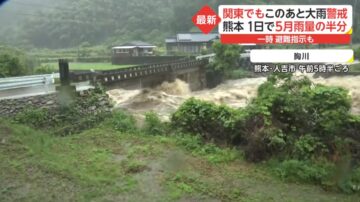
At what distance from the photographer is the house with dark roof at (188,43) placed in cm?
4614

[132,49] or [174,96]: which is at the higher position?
[132,49]

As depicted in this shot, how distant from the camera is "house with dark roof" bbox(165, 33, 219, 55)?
46.1 metres

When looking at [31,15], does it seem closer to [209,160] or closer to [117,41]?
[117,41]

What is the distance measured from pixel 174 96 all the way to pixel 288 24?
19.1 meters

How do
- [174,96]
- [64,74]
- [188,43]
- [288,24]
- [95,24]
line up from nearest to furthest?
[288,24]
[64,74]
[174,96]
[188,43]
[95,24]

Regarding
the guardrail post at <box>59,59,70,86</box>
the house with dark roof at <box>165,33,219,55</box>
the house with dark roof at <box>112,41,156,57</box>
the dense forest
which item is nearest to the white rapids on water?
the guardrail post at <box>59,59,70,86</box>

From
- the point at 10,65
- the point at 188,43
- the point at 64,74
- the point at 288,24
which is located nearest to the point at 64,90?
the point at 64,74

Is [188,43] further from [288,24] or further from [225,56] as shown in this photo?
[288,24]

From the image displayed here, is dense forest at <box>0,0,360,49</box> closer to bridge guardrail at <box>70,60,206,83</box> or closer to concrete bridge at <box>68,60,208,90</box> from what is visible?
concrete bridge at <box>68,60,208,90</box>

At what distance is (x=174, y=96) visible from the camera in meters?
25.2

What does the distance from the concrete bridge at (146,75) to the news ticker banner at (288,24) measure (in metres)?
9.14

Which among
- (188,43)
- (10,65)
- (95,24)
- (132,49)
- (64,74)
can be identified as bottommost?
(64,74)

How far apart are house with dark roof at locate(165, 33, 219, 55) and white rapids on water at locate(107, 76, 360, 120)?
603 inches

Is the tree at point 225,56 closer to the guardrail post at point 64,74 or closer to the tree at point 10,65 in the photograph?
the tree at point 10,65
